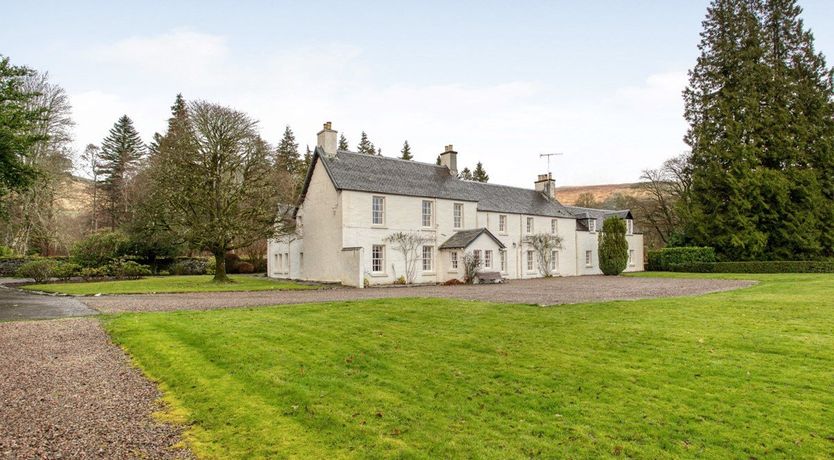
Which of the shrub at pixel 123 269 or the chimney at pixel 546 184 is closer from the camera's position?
the shrub at pixel 123 269

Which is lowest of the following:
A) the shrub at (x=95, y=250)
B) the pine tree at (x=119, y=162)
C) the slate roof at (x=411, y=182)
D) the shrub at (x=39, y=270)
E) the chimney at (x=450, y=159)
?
the shrub at (x=39, y=270)

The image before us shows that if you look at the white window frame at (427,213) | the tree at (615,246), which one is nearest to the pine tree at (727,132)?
the tree at (615,246)

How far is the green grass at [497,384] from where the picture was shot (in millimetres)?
4656

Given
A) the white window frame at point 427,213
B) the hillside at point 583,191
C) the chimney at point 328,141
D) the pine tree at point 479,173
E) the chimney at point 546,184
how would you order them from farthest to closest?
the hillside at point 583,191
the pine tree at point 479,173
the chimney at point 546,184
the white window frame at point 427,213
the chimney at point 328,141

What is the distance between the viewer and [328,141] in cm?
2814

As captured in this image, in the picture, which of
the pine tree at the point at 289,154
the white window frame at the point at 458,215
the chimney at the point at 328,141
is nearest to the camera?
the chimney at the point at 328,141

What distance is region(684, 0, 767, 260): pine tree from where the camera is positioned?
36.5 meters

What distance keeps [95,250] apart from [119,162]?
29675 millimetres

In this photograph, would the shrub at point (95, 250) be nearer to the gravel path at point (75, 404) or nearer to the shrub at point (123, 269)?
the shrub at point (123, 269)

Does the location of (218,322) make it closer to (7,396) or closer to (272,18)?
(7,396)

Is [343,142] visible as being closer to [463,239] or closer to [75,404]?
[463,239]

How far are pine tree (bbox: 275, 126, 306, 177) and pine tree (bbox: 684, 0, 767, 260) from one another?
45.4 m

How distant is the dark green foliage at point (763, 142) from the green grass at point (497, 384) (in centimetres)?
3109

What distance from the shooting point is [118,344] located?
9.15 meters
